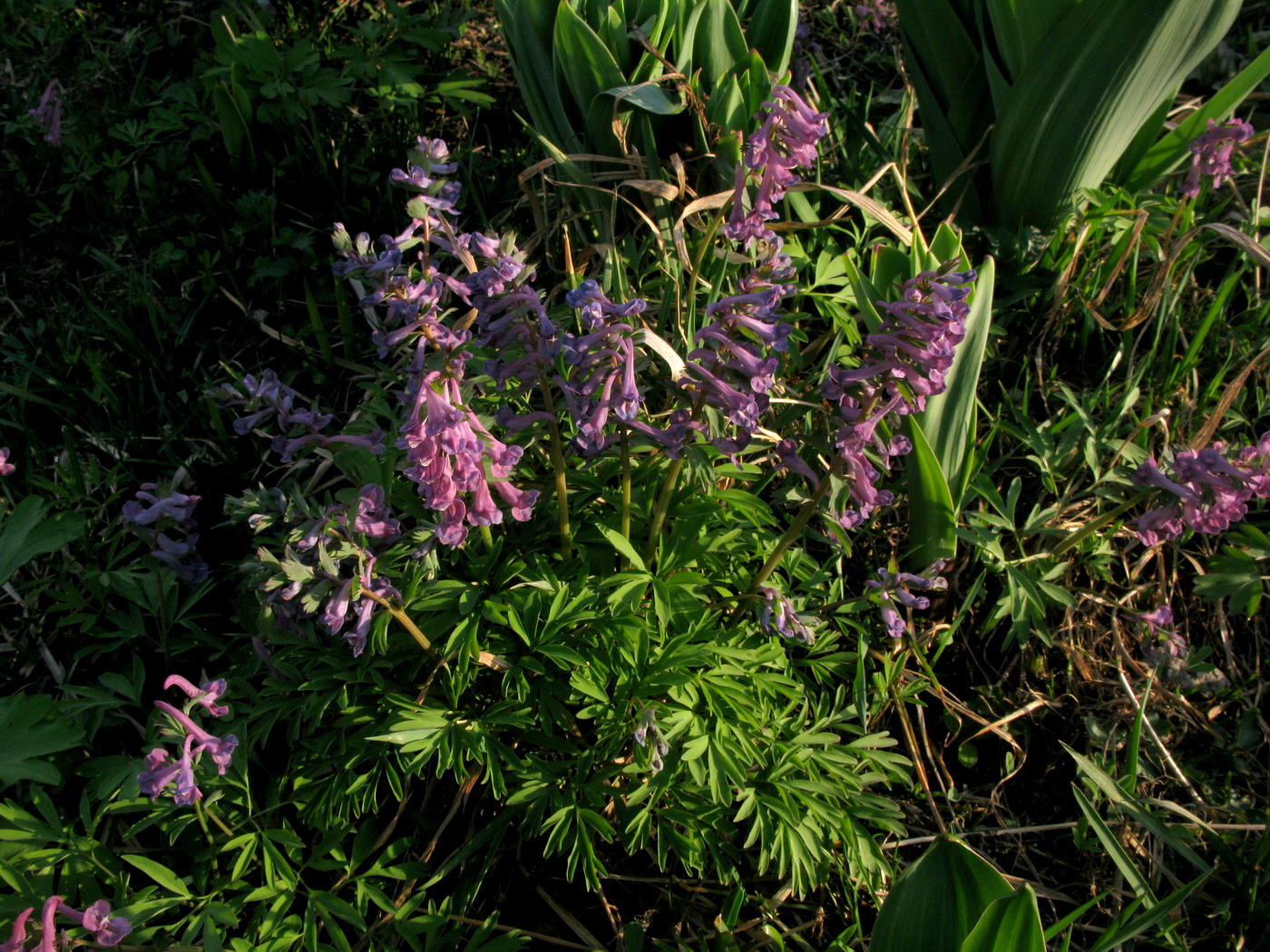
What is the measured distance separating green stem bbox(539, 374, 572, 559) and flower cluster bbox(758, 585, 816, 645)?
0.44 metres

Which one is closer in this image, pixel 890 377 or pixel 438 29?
pixel 890 377

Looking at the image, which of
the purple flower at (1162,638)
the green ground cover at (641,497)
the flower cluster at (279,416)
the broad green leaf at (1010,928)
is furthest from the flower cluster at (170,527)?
the purple flower at (1162,638)

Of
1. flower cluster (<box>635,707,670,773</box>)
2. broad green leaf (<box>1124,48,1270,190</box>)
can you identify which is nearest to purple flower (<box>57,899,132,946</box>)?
flower cluster (<box>635,707,670,773</box>)

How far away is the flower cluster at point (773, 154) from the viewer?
1.66 meters

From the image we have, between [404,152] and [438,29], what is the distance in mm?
448

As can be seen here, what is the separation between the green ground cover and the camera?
1.69m

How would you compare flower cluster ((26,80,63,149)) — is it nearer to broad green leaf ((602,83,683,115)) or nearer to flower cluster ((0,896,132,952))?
broad green leaf ((602,83,683,115))

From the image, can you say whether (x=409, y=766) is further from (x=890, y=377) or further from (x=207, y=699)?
(x=890, y=377)

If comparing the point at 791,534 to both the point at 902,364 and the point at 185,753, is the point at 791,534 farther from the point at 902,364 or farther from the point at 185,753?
the point at 185,753

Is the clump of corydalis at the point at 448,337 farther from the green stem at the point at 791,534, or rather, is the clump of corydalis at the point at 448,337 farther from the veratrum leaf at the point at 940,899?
the veratrum leaf at the point at 940,899

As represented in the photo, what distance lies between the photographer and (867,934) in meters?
2.06

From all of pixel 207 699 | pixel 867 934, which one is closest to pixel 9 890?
pixel 207 699

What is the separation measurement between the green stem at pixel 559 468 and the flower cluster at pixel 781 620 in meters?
0.44

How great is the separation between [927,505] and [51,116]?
3258mm
